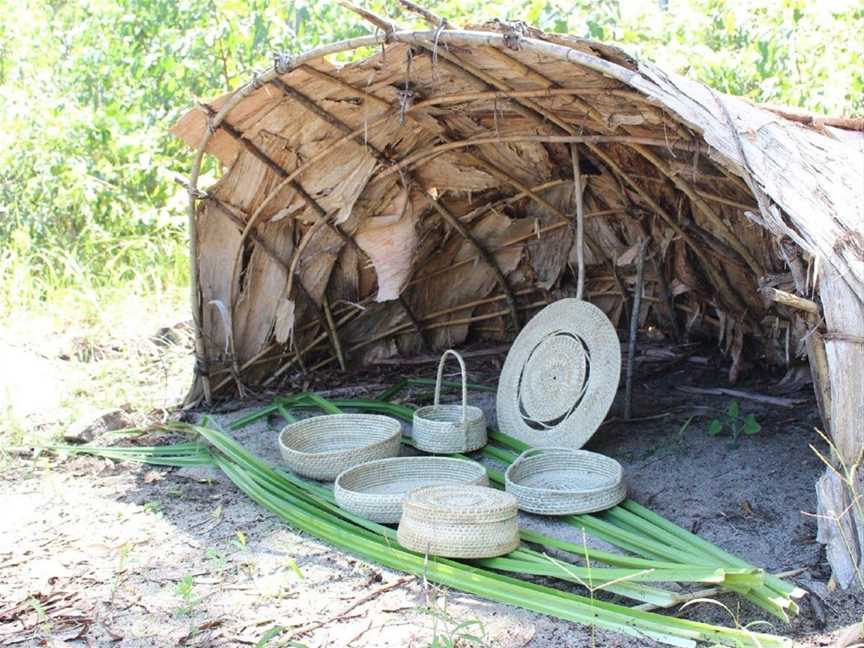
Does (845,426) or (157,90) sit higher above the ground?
(157,90)

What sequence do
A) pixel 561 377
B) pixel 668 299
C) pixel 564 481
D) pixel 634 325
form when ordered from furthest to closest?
1. pixel 668 299
2. pixel 634 325
3. pixel 561 377
4. pixel 564 481

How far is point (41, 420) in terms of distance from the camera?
4.29 metres

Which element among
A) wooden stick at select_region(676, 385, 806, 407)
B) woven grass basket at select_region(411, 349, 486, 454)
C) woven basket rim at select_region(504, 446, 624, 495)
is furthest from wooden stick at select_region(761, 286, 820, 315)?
wooden stick at select_region(676, 385, 806, 407)

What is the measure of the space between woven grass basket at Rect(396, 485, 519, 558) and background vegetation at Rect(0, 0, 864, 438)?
324 centimetres

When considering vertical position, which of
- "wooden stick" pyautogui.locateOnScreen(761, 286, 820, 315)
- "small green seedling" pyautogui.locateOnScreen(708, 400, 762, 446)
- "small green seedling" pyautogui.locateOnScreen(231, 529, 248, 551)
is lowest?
"small green seedling" pyautogui.locateOnScreen(231, 529, 248, 551)

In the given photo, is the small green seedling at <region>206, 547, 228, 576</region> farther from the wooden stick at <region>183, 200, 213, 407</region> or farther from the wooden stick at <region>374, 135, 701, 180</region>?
the wooden stick at <region>374, 135, 701, 180</region>

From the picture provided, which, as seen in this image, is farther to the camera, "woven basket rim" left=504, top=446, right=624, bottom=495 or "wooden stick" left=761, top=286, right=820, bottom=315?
"woven basket rim" left=504, top=446, right=624, bottom=495

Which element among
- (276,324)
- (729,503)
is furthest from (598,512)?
(276,324)

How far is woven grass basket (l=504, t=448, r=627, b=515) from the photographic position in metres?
3.12

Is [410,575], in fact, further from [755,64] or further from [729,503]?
[755,64]

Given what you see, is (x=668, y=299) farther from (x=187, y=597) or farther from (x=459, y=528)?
(x=187, y=597)

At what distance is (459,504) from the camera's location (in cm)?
295

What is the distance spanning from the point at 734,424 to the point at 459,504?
1.42 m

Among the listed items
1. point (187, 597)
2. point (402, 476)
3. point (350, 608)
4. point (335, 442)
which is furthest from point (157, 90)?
point (350, 608)
